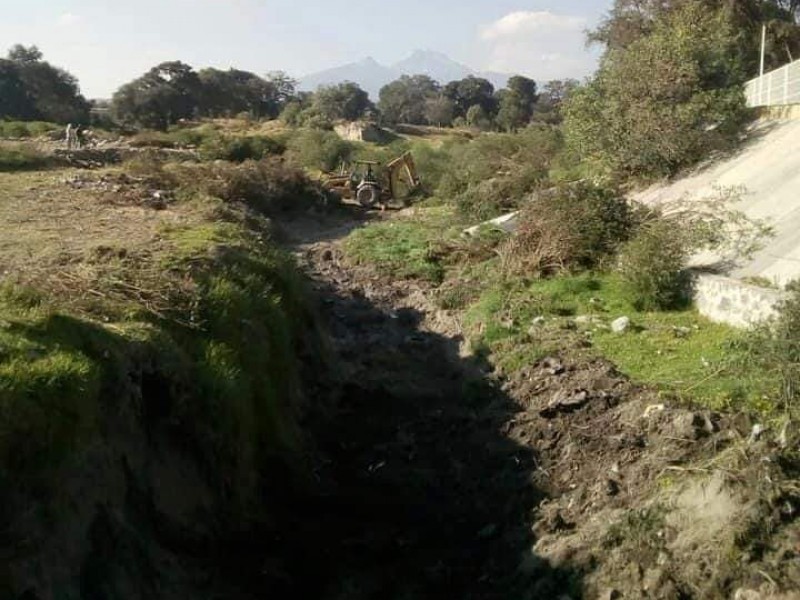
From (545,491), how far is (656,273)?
5354 millimetres

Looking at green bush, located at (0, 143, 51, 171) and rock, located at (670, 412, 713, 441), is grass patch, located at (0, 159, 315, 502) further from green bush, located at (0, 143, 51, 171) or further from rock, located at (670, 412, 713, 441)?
green bush, located at (0, 143, 51, 171)

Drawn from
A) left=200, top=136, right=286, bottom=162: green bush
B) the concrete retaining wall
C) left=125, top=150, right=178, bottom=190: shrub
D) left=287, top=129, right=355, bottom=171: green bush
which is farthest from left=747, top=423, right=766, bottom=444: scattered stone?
left=287, top=129, right=355, bottom=171: green bush

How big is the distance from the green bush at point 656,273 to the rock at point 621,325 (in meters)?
0.78

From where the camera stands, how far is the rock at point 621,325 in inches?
458

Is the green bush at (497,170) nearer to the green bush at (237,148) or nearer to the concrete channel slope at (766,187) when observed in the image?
the concrete channel slope at (766,187)

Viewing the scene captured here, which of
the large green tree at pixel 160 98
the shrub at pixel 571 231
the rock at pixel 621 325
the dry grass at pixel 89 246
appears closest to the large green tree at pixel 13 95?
the large green tree at pixel 160 98

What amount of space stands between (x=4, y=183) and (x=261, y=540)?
14.4 m

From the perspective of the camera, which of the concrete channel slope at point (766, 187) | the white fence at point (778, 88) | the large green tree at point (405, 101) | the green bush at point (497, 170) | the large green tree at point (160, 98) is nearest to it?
the concrete channel slope at point (766, 187)

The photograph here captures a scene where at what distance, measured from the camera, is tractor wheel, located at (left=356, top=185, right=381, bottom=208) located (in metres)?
29.9

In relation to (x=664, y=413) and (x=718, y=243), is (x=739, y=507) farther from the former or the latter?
(x=718, y=243)

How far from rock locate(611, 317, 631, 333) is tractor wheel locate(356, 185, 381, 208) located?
18813mm

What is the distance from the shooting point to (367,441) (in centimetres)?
1020

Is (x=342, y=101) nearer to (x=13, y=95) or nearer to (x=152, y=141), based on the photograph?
(x=13, y=95)

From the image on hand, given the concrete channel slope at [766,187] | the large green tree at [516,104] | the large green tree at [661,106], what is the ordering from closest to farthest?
the concrete channel slope at [766,187] → the large green tree at [661,106] → the large green tree at [516,104]
